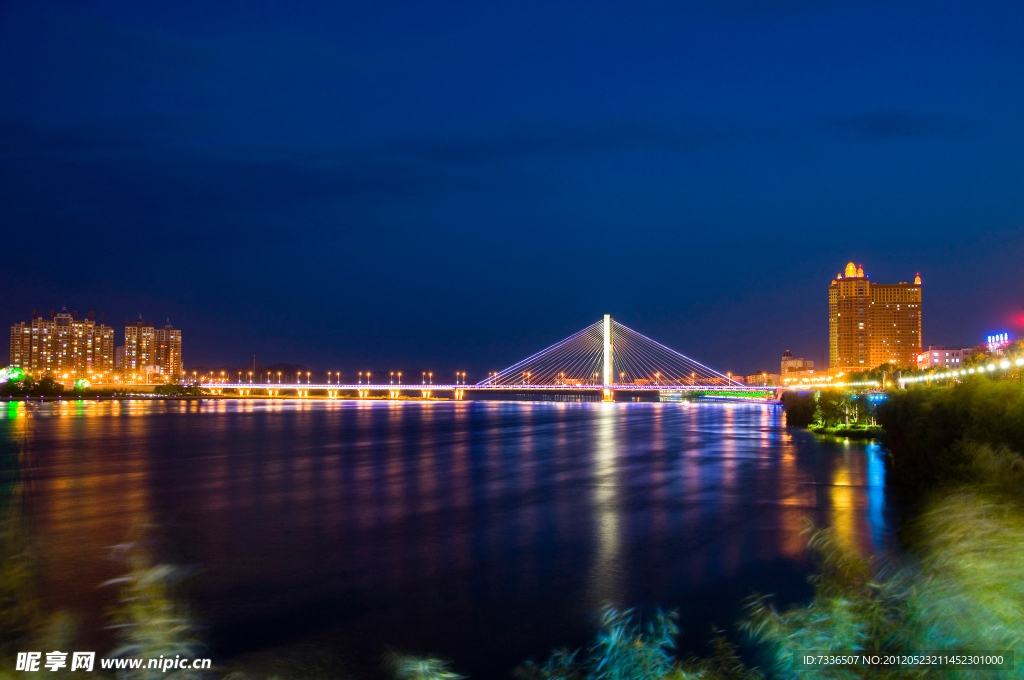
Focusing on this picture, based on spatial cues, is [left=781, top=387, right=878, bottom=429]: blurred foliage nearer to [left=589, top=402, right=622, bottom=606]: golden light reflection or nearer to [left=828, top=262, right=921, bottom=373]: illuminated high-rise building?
[left=589, top=402, right=622, bottom=606]: golden light reflection

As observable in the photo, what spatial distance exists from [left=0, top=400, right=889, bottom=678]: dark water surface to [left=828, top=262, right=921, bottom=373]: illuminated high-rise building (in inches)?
6141

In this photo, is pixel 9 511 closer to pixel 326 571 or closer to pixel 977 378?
pixel 326 571

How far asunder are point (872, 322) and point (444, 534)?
178880mm

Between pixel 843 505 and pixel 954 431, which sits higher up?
pixel 954 431

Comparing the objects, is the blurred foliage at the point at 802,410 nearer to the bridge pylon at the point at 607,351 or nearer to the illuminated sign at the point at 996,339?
the illuminated sign at the point at 996,339

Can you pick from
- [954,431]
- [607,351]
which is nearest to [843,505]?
[954,431]

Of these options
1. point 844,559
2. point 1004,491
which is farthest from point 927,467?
point 844,559

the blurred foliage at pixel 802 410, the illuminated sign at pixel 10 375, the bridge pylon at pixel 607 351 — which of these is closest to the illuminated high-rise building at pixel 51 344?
the illuminated sign at pixel 10 375

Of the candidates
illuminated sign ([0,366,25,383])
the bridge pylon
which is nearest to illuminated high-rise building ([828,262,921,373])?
the bridge pylon

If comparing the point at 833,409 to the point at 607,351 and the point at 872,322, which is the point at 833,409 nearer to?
the point at 607,351

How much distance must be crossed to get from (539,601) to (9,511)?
14.1m

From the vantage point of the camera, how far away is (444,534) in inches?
594

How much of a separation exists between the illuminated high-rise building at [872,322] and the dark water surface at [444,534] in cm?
15599

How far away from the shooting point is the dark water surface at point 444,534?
9.80 meters
